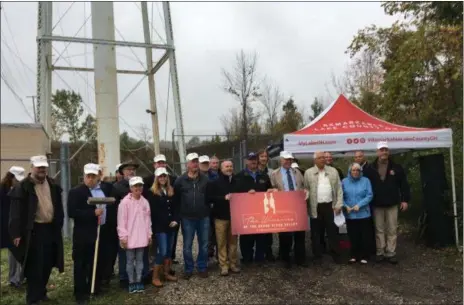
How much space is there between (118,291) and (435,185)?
617 cm

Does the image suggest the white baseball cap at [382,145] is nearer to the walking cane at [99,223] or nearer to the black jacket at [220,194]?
the black jacket at [220,194]

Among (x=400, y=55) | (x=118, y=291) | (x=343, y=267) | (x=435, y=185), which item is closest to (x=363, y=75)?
(x=400, y=55)

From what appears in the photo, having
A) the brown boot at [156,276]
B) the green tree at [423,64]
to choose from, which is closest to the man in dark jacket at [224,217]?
the brown boot at [156,276]

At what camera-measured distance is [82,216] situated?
6199 mm

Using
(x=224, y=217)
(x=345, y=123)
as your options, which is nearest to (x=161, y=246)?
(x=224, y=217)

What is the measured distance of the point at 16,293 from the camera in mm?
6961

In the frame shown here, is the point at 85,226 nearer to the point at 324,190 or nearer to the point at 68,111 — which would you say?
the point at 324,190

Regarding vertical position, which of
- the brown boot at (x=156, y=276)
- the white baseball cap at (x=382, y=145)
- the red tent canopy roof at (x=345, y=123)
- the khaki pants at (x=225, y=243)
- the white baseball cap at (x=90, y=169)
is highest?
the red tent canopy roof at (x=345, y=123)

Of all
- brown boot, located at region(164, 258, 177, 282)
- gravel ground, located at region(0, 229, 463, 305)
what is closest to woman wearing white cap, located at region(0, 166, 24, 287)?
gravel ground, located at region(0, 229, 463, 305)

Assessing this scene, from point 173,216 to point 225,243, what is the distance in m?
0.99

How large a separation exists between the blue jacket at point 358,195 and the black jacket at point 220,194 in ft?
6.62

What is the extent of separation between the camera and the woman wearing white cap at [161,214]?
22.4 feet

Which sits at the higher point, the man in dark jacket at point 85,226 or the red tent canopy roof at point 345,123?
the red tent canopy roof at point 345,123

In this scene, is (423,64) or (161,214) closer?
(161,214)
